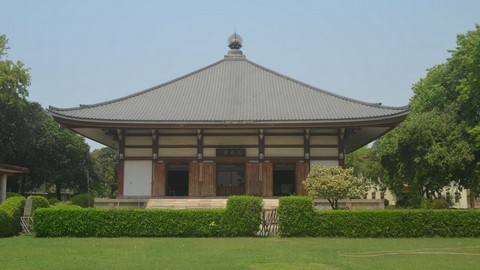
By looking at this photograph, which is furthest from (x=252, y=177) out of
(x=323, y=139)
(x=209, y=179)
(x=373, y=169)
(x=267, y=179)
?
(x=373, y=169)

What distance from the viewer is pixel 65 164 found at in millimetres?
49594

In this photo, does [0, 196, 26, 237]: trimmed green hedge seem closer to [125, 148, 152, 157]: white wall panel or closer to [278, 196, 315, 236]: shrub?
[125, 148, 152, 157]: white wall panel

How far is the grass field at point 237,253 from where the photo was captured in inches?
418

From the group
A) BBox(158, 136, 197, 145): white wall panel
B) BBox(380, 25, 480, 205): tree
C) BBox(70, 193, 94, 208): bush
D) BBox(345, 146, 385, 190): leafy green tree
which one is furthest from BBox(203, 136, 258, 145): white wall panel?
BBox(345, 146, 385, 190): leafy green tree

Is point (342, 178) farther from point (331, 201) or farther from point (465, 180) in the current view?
point (465, 180)

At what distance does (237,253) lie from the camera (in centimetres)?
1252

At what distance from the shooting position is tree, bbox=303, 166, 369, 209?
20.1 m

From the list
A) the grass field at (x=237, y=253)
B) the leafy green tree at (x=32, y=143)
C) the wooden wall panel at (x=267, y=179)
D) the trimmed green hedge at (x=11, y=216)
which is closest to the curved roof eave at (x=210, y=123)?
the wooden wall panel at (x=267, y=179)

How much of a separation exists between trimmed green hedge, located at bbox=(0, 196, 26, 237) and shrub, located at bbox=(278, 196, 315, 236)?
29.9ft

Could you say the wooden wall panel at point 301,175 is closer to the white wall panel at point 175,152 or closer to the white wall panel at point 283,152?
the white wall panel at point 283,152

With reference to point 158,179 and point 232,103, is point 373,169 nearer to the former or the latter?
point 232,103

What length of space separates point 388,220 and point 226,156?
976 cm

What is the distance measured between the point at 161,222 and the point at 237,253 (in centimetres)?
528

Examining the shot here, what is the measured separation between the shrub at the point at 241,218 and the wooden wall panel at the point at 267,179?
7317 mm
